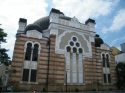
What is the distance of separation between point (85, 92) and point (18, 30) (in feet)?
48.7

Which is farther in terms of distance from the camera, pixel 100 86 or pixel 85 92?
pixel 100 86

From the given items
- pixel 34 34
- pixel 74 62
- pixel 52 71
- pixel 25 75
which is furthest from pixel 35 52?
pixel 74 62

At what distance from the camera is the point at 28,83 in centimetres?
1952

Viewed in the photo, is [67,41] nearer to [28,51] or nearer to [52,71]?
[52,71]

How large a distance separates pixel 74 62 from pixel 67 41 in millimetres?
3742

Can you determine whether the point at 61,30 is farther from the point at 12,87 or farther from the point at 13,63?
the point at 12,87

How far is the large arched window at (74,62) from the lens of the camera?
880 inches

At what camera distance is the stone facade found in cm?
2005

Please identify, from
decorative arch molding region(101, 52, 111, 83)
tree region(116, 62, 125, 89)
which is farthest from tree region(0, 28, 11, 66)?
tree region(116, 62, 125, 89)

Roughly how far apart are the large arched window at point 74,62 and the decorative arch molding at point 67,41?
2.09 feet

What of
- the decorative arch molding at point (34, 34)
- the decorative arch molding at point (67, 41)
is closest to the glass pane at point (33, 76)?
the decorative arch molding at point (67, 41)

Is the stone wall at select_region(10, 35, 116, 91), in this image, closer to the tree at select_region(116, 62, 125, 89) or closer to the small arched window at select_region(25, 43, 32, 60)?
the small arched window at select_region(25, 43, 32, 60)

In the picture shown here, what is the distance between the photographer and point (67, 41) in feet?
78.3

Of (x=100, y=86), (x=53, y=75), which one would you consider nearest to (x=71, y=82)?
(x=53, y=75)
